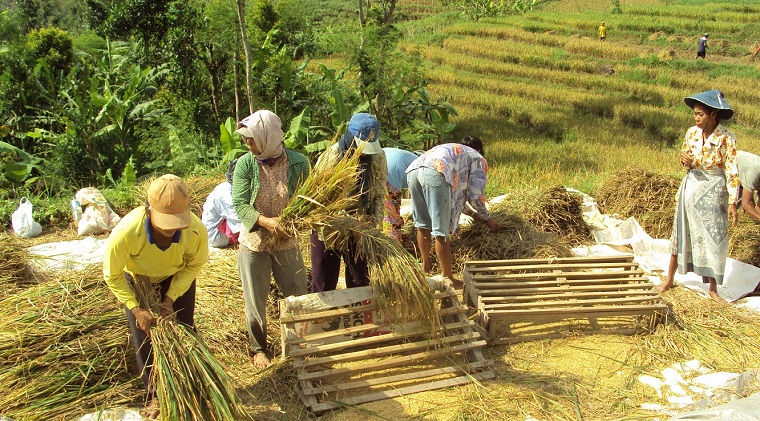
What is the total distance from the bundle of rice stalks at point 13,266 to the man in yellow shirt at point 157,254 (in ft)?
5.30

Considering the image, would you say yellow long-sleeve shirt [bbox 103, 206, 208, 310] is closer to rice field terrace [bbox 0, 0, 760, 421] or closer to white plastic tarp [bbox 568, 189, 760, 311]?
rice field terrace [bbox 0, 0, 760, 421]

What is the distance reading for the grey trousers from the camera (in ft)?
10.9

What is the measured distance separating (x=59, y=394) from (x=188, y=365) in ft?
2.86

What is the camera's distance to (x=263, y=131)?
10.1ft

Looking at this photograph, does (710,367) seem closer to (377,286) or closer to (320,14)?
(377,286)

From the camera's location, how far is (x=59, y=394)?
3.02m

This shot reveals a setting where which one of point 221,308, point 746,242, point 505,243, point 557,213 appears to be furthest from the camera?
point 557,213

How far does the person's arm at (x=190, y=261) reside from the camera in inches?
109

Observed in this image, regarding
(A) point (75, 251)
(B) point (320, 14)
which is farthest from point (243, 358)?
(B) point (320, 14)

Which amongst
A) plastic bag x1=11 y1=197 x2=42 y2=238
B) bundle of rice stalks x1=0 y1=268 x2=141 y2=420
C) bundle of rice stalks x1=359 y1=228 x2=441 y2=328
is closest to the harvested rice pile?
bundle of rice stalks x1=359 y1=228 x2=441 y2=328

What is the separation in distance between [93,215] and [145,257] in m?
3.18

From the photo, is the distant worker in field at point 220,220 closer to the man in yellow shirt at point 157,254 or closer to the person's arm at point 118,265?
the man in yellow shirt at point 157,254

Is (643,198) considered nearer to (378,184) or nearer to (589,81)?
(378,184)

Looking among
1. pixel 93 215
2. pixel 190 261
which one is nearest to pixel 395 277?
pixel 190 261
